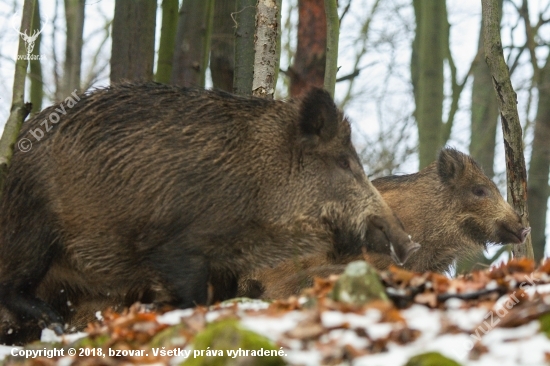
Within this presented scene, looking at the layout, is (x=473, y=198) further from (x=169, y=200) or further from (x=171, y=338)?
(x=171, y=338)

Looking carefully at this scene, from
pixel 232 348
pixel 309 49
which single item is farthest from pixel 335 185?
pixel 309 49

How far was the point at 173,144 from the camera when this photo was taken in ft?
22.3

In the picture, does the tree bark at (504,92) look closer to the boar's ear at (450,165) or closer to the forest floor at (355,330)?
the boar's ear at (450,165)

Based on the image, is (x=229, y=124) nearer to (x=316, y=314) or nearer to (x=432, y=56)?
(x=316, y=314)

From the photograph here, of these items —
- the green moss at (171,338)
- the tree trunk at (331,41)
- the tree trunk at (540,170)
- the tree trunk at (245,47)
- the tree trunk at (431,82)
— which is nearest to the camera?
the green moss at (171,338)

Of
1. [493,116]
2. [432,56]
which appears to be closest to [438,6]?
[432,56]

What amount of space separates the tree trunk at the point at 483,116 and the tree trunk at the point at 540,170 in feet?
3.67

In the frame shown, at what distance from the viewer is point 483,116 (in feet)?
62.6

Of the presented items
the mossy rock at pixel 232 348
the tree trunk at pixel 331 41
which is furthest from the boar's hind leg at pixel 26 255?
the tree trunk at pixel 331 41

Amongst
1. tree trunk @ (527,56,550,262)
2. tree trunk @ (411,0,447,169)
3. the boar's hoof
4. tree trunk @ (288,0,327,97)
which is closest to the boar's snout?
the boar's hoof

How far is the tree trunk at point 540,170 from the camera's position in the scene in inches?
627

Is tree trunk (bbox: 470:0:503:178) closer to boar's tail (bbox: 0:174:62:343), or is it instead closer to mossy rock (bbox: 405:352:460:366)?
boar's tail (bbox: 0:174:62:343)

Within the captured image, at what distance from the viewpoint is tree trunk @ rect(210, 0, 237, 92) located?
1007 cm

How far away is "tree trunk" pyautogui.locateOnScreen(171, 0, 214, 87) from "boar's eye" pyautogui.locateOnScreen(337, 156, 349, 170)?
11.2 feet
